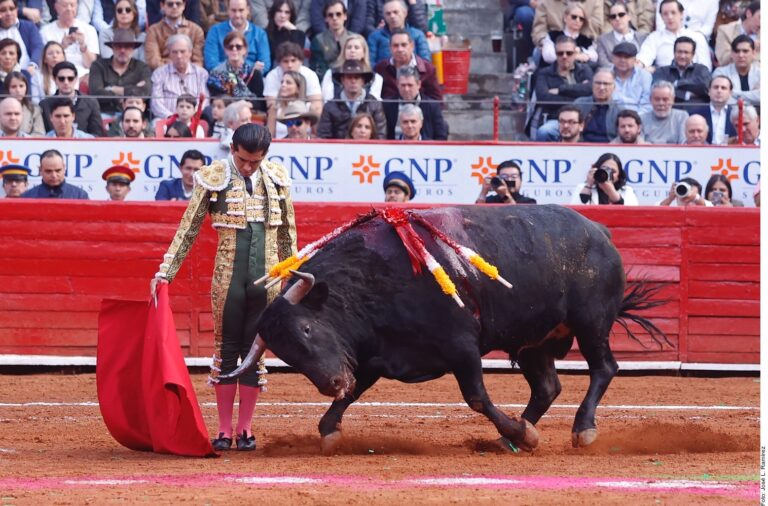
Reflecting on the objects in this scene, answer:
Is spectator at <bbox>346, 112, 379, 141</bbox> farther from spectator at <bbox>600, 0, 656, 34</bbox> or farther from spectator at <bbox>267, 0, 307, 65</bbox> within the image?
spectator at <bbox>600, 0, 656, 34</bbox>

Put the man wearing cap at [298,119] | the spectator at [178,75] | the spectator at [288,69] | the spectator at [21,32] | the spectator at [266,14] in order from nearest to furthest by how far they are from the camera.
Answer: the man wearing cap at [298,119] < the spectator at [288,69] < the spectator at [178,75] < the spectator at [21,32] < the spectator at [266,14]

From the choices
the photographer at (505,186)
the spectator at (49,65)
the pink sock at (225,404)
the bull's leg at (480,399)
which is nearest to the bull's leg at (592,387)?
the bull's leg at (480,399)

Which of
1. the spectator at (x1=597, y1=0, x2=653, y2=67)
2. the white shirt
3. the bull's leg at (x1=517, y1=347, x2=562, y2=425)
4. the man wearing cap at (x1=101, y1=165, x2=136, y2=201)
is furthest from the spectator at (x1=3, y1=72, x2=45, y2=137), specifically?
the bull's leg at (x1=517, y1=347, x2=562, y2=425)

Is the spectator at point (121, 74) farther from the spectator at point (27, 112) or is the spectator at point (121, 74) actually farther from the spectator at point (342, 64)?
the spectator at point (342, 64)

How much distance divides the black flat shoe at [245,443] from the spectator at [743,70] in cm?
733

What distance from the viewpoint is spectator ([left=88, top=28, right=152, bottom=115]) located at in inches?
522

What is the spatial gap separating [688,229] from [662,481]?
555cm

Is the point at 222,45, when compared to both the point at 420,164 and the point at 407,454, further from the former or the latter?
the point at 407,454

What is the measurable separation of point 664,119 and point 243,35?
12.4 ft

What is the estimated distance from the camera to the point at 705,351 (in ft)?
38.0

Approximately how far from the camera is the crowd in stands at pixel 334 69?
12.6 m

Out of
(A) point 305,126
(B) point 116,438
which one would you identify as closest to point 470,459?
(B) point 116,438

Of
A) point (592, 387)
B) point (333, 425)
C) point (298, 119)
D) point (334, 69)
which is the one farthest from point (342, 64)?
point (333, 425)

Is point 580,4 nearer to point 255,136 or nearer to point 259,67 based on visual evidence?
point 259,67
